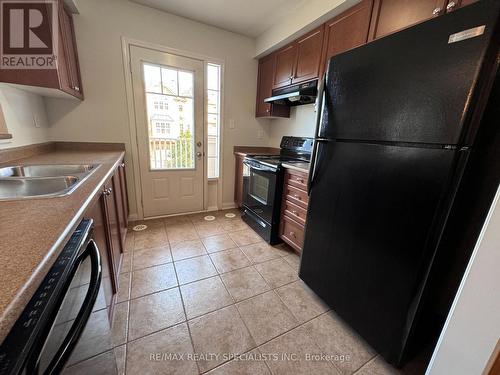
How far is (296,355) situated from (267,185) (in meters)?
1.46

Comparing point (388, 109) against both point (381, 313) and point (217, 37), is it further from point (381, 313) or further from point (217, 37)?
point (217, 37)

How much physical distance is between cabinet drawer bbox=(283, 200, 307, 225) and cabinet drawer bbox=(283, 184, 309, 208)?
4 cm

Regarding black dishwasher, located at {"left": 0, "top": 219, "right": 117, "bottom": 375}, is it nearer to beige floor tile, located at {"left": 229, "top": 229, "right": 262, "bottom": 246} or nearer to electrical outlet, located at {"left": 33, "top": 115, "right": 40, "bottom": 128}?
beige floor tile, located at {"left": 229, "top": 229, "right": 262, "bottom": 246}

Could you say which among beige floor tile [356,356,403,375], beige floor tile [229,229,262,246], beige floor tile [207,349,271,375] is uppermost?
beige floor tile [229,229,262,246]

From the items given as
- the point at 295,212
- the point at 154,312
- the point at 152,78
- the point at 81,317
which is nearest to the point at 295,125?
the point at 295,212

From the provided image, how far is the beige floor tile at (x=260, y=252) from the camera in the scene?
2034 millimetres

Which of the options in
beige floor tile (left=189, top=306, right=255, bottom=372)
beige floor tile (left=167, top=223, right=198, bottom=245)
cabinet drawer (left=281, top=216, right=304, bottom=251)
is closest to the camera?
beige floor tile (left=189, top=306, right=255, bottom=372)

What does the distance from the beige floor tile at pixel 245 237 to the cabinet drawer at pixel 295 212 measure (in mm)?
522

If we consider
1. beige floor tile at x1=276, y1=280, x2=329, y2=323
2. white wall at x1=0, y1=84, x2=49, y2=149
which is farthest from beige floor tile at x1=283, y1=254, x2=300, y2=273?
white wall at x1=0, y1=84, x2=49, y2=149

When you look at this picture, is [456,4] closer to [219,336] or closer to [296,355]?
[296,355]

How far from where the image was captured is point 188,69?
8.32ft

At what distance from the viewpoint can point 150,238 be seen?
7.48ft

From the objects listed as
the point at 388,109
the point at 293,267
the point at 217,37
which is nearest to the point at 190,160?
the point at 217,37

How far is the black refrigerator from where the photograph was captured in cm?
79
